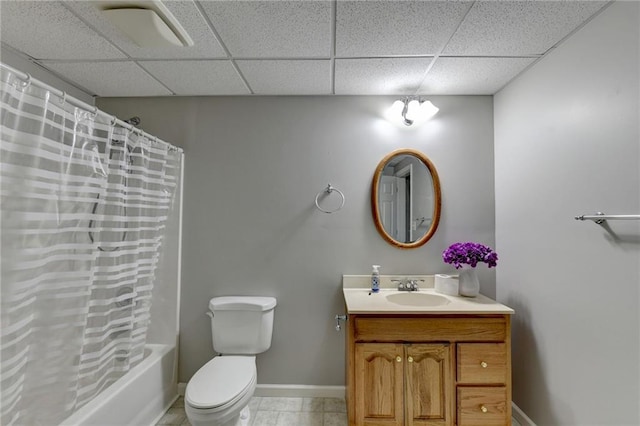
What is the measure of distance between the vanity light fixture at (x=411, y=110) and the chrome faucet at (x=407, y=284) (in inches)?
45.0

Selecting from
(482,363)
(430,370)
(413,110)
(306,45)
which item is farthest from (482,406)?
(306,45)

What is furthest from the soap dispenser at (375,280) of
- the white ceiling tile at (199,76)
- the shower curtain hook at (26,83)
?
the shower curtain hook at (26,83)

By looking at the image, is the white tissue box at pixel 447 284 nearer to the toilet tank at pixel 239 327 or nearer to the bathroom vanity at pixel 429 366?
the bathroom vanity at pixel 429 366

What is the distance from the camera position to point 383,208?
2148 millimetres

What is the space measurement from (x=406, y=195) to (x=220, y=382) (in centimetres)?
170

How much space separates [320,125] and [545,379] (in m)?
2.12

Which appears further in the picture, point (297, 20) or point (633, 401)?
point (297, 20)

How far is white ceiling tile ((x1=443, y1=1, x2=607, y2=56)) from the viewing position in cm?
128

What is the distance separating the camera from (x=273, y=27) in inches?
55.8

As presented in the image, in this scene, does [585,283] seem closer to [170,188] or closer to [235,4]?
[235,4]

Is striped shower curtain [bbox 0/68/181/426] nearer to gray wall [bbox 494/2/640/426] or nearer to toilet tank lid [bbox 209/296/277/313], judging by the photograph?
toilet tank lid [bbox 209/296/277/313]

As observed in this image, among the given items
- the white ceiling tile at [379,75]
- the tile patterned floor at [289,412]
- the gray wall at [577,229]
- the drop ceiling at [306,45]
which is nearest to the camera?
the gray wall at [577,229]

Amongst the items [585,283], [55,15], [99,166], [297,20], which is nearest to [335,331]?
[585,283]

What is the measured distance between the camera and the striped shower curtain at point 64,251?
108cm
